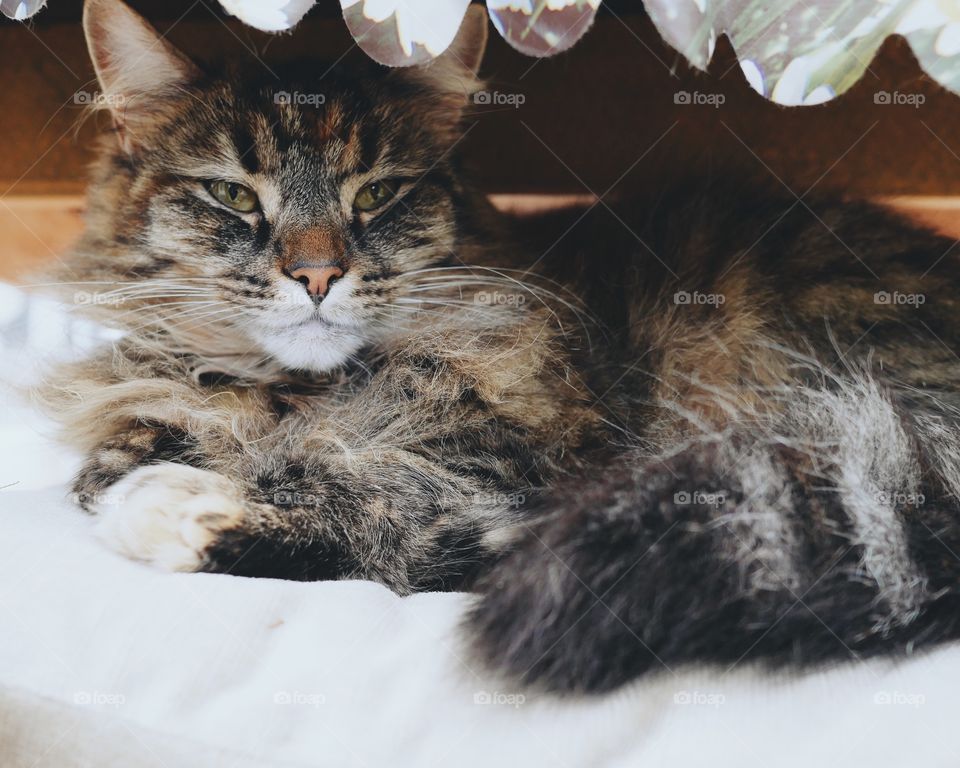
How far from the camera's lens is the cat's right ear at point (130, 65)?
139cm

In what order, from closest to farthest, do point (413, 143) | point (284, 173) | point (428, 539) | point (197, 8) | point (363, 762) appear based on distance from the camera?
point (363, 762) < point (428, 539) < point (284, 173) < point (413, 143) < point (197, 8)

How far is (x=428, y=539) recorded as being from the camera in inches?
49.8

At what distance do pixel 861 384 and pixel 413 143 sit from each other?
2.87 feet

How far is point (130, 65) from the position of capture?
1442 mm

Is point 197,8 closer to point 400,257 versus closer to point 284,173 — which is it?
point 284,173

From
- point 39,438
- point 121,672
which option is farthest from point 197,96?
point 121,672
